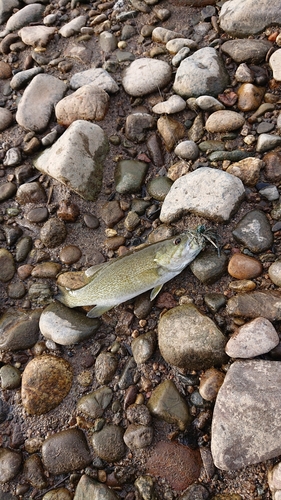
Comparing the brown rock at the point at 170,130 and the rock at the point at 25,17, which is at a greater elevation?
the rock at the point at 25,17

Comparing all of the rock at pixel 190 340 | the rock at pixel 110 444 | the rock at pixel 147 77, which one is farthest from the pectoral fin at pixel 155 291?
the rock at pixel 147 77

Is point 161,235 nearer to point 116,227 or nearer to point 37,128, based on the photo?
point 116,227

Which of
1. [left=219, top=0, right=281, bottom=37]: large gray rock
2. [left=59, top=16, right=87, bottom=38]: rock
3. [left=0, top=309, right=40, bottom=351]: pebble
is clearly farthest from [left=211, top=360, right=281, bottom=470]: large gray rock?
[left=59, top=16, right=87, bottom=38]: rock

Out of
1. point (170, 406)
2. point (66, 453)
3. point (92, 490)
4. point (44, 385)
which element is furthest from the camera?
point (44, 385)

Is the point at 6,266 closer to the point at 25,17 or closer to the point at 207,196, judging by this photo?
the point at 207,196

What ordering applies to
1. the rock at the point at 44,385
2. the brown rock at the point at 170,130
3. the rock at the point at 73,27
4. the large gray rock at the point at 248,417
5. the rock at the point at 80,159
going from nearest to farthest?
the large gray rock at the point at 248,417 < the rock at the point at 44,385 < the rock at the point at 80,159 < the brown rock at the point at 170,130 < the rock at the point at 73,27

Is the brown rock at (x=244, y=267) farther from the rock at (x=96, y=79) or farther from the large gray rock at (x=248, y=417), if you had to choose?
the rock at (x=96, y=79)

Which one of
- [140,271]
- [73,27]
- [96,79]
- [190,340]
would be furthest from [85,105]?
[190,340]
